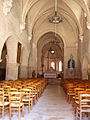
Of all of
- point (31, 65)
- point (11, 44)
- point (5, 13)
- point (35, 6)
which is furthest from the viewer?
point (31, 65)

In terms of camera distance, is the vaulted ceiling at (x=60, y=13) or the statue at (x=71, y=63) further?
the statue at (x=71, y=63)

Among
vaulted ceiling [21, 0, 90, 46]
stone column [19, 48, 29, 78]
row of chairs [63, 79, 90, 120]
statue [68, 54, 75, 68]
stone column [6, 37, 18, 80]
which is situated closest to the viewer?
row of chairs [63, 79, 90, 120]

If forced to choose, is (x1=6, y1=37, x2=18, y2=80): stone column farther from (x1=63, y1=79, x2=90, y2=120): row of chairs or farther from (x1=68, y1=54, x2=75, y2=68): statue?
(x1=68, y1=54, x2=75, y2=68): statue

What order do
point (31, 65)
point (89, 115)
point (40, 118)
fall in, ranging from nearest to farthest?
1. point (40, 118)
2. point (89, 115)
3. point (31, 65)

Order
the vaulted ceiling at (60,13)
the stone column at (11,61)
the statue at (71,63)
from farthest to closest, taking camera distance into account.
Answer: the statue at (71,63) → the vaulted ceiling at (60,13) → the stone column at (11,61)

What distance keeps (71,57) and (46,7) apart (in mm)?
10150

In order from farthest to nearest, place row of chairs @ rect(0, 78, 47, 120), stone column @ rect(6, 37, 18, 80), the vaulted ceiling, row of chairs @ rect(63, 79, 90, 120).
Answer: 1. the vaulted ceiling
2. stone column @ rect(6, 37, 18, 80)
3. row of chairs @ rect(0, 78, 47, 120)
4. row of chairs @ rect(63, 79, 90, 120)

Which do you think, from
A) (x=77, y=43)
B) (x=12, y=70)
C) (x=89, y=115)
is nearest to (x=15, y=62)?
(x=12, y=70)

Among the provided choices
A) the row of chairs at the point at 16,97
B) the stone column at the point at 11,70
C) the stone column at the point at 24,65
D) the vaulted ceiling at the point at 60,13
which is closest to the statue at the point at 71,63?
the vaulted ceiling at the point at 60,13

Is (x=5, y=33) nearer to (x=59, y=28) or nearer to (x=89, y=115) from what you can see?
(x=89, y=115)

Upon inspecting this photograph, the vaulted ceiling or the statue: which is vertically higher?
the vaulted ceiling

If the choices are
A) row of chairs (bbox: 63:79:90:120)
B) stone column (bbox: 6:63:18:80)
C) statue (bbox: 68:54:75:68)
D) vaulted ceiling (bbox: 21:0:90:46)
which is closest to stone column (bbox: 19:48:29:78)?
vaulted ceiling (bbox: 21:0:90:46)

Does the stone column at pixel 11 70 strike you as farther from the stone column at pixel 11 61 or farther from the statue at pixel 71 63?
the statue at pixel 71 63

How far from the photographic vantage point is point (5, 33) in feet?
44.5
